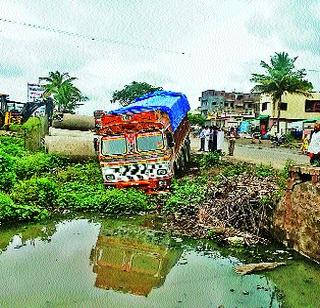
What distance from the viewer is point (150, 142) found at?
15047 mm

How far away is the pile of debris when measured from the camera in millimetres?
10719

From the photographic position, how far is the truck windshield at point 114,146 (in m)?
15.1

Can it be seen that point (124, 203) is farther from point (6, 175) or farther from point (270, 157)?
point (270, 157)

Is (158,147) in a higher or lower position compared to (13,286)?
higher

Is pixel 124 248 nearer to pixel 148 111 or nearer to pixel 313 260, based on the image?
pixel 313 260

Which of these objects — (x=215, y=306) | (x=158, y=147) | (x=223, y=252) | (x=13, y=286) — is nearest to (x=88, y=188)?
(x=158, y=147)

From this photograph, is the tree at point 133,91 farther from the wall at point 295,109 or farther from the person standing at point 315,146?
the person standing at point 315,146

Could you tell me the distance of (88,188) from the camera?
49.7 ft

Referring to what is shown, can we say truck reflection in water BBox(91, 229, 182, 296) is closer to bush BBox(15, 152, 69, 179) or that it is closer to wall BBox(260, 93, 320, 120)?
bush BBox(15, 152, 69, 179)

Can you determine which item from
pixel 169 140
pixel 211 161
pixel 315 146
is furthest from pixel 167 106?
pixel 315 146

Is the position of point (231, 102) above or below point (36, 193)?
above

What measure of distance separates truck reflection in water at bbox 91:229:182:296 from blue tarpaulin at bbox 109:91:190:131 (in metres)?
5.77

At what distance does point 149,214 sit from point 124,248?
2958 millimetres

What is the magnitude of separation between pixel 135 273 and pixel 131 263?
590mm
